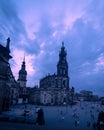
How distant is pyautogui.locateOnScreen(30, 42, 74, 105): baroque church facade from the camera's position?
144 meters

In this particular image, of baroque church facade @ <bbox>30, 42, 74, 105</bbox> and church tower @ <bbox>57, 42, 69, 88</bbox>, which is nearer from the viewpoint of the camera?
church tower @ <bbox>57, 42, 69, 88</bbox>

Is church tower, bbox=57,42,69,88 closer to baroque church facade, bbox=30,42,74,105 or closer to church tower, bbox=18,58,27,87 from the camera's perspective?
baroque church facade, bbox=30,42,74,105

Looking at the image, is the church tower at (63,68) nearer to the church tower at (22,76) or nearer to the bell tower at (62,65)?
the bell tower at (62,65)

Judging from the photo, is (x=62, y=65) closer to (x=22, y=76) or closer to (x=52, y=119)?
(x=22, y=76)

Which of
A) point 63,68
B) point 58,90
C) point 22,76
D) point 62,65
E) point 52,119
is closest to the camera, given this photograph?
point 52,119

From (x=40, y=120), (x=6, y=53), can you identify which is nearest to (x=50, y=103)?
(x=6, y=53)

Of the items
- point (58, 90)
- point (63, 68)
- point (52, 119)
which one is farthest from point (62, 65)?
point (52, 119)

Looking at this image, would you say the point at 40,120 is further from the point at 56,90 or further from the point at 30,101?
the point at 30,101

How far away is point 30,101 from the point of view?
157 metres

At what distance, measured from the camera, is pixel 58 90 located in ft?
486

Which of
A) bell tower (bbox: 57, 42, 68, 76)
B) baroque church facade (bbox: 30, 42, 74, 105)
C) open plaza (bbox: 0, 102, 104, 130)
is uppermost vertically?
bell tower (bbox: 57, 42, 68, 76)

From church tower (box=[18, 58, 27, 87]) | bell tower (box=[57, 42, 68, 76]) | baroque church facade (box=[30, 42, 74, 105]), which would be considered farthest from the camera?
church tower (box=[18, 58, 27, 87])

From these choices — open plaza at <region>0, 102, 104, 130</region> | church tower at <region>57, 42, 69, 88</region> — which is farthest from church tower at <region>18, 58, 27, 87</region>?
open plaza at <region>0, 102, 104, 130</region>

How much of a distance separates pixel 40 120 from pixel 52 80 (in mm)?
139785
